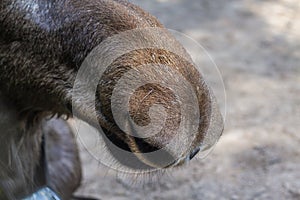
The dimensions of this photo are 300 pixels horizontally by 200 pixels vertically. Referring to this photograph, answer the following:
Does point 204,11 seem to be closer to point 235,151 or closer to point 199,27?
point 199,27

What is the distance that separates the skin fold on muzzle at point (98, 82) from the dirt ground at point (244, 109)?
54 cm

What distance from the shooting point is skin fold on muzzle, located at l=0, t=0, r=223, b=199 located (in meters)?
1.60

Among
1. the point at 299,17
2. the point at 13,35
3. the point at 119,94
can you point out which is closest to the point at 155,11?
the point at 299,17

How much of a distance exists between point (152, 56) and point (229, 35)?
2.67 meters

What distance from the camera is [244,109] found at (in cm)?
357

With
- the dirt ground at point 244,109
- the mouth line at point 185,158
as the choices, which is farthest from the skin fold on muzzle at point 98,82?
the dirt ground at point 244,109

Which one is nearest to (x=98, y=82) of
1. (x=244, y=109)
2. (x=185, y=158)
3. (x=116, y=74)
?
(x=116, y=74)

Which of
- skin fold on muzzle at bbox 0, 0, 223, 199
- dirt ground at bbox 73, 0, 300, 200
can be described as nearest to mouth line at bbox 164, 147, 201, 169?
skin fold on muzzle at bbox 0, 0, 223, 199

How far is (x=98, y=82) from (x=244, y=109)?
1.93 metres

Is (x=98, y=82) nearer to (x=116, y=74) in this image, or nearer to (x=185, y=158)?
(x=116, y=74)

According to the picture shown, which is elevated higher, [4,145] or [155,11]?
[4,145]

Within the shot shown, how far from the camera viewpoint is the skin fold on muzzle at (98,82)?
1.60m

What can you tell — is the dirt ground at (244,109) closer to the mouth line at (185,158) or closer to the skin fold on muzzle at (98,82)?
the skin fold on muzzle at (98,82)

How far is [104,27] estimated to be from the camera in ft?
5.77
